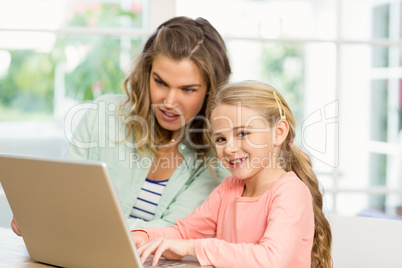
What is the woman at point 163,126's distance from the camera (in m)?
1.70

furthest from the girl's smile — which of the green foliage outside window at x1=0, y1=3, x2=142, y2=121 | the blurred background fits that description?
the green foliage outside window at x1=0, y1=3, x2=142, y2=121

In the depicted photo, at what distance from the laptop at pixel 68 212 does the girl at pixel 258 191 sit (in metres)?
0.20

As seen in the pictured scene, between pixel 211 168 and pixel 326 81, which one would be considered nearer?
pixel 211 168

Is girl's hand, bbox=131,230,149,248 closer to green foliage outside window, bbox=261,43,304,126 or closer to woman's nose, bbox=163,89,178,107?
woman's nose, bbox=163,89,178,107

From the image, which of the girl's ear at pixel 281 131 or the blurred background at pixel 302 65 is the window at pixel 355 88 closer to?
the blurred background at pixel 302 65

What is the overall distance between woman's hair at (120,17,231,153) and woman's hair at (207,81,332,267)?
0.26 m

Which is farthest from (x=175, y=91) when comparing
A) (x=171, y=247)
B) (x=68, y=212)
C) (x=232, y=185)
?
(x=68, y=212)

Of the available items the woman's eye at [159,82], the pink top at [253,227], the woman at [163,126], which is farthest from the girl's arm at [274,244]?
the woman's eye at [159,82]

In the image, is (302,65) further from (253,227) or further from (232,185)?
(253,227)

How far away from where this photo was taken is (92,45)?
15.7 feet

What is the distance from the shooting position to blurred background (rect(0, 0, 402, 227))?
3.85 metres

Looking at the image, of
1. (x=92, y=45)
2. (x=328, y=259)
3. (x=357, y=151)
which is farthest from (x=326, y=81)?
(x=328, y=259)

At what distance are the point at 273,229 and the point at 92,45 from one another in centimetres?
386

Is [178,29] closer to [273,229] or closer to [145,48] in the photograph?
[145,48]
